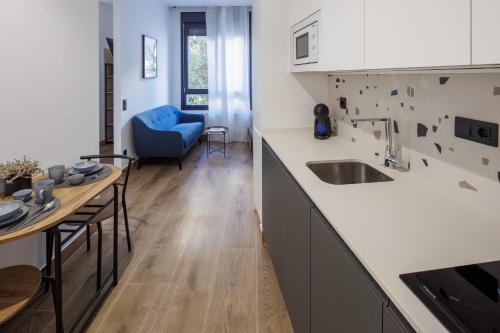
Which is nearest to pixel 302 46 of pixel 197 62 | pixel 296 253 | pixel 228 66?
pixel 296 253

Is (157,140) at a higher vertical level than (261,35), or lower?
lower

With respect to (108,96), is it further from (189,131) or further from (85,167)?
(85,167)

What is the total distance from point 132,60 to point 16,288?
15.5 ft

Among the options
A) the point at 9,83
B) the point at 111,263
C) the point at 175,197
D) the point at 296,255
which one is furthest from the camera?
the point at 175,197

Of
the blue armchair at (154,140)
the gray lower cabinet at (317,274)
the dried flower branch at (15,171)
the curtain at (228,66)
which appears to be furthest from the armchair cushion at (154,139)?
the dried flower branch at (15,171)

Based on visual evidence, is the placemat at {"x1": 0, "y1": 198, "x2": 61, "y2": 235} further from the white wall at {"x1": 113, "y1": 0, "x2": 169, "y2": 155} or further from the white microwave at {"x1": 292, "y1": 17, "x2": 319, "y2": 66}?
the white wall at {"x1": 113, "y1": 0, "x2": 169, "y2": 155}

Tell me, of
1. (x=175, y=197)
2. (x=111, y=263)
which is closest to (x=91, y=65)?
(x=111, y=263)

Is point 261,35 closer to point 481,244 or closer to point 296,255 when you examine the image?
point 296,255

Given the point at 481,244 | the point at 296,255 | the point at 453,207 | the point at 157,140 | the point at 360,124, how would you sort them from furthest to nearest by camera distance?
the point at 157,140, the point at 360,124, the point at 296,255, the point at 453,207, the point at 481,244

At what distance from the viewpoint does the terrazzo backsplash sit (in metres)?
1.19

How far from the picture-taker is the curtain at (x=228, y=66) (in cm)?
774

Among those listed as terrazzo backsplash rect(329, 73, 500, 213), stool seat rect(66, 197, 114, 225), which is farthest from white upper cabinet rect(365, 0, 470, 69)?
stool seat rect(66, 197, 114, 225)

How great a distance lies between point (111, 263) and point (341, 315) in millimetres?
2066

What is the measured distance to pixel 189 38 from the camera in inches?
318
